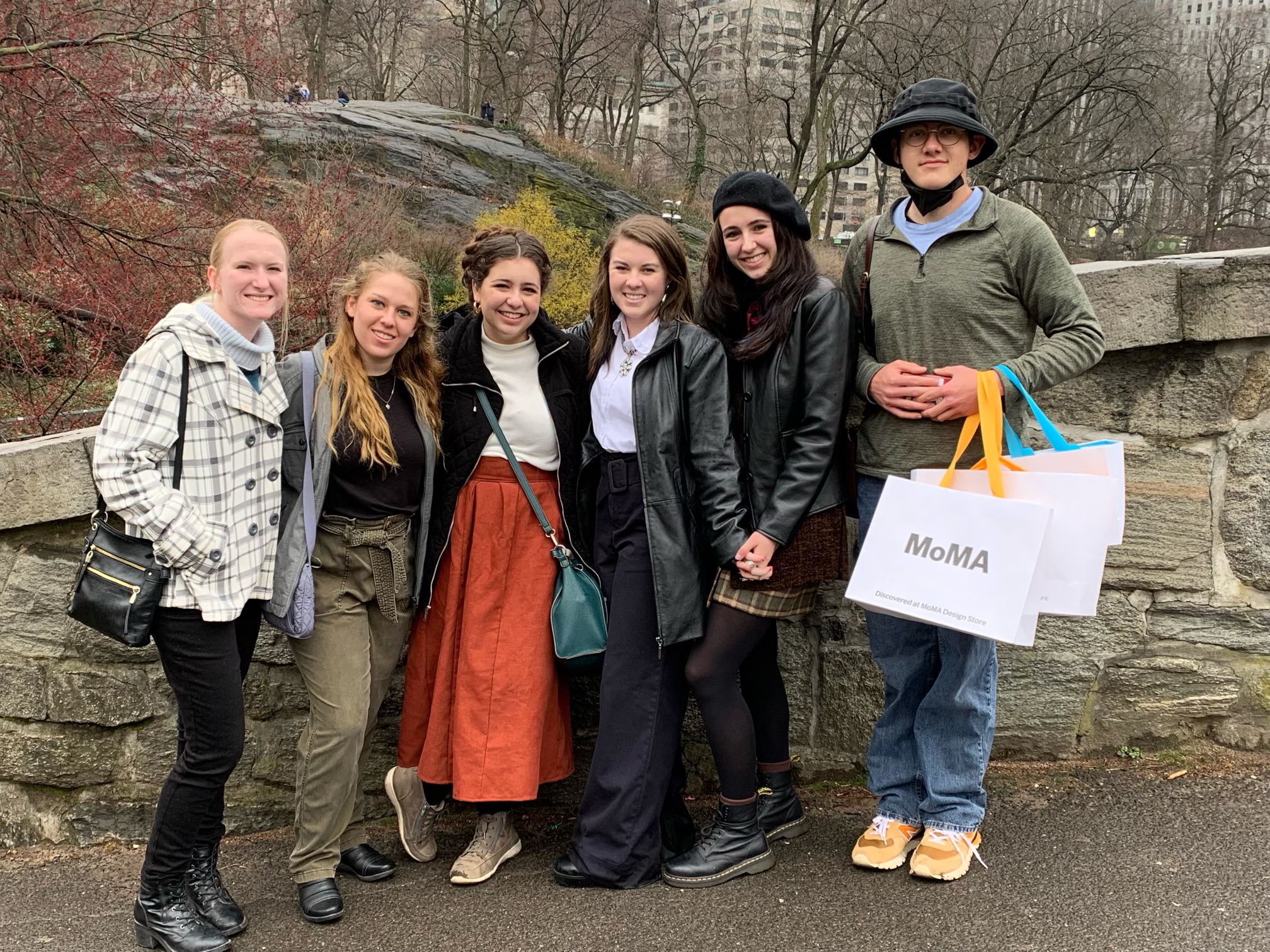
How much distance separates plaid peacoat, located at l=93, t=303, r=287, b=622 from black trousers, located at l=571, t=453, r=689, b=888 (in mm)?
966

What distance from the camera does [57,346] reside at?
300 inches

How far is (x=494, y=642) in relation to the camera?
316 cm

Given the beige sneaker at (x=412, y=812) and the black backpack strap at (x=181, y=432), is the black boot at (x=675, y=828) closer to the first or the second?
the beige sneaker at (x=412, y=812)

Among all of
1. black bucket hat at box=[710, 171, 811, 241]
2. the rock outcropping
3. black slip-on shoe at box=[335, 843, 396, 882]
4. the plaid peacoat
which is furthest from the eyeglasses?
the rock outcropping

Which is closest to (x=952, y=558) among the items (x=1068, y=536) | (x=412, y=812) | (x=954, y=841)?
(x=1068, y=536)

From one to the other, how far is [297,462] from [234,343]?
1.25ft

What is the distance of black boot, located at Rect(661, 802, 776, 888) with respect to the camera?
9.97ft

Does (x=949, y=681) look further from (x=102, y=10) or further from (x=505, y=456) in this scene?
(x=102, y=10)

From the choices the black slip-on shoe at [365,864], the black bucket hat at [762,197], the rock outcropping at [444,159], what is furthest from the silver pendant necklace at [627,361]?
the rock outcropping at [444,159]

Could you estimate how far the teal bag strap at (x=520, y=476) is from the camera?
3.16 meters

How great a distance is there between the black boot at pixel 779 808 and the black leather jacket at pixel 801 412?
2.88 ft

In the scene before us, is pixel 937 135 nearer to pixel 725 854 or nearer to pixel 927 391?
pixel 927 391

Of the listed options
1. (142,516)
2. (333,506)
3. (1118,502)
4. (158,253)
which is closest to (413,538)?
(333,506)

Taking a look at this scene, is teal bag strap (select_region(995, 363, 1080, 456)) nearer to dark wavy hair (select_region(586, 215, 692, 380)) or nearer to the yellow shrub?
dark wavy hair (select_region(586, 215, 692, 380))
